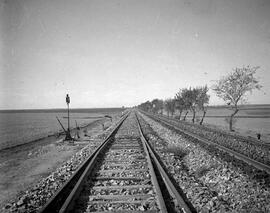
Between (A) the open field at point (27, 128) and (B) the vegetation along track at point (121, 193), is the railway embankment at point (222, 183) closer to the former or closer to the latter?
(B) the vegetation along track at point (121, 193)

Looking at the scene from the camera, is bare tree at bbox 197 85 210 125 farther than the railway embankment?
Yes

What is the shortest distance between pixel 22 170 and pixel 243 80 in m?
28.6

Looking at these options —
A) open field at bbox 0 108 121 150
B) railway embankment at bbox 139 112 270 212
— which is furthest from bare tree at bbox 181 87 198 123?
railway embankment at bbox 139 112 270 212

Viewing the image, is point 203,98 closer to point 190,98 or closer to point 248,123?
point 190,98

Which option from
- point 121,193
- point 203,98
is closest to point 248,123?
point 203,98

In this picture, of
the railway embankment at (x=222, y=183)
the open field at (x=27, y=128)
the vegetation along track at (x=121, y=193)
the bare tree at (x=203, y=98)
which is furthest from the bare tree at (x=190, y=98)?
→ the vegetation along track at (x=121, y=193)

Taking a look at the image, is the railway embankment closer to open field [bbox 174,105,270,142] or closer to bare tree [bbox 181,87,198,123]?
open field [bbox 174,105,270,142]

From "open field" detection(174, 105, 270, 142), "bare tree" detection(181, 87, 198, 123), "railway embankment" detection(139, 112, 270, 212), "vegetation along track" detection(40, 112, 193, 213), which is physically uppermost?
"bare tree" detection(181, 87, 198, 123)

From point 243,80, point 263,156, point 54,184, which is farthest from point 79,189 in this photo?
point 243,80

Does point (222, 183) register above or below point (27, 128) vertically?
above

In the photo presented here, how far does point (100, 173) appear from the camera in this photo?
6582 millimetres

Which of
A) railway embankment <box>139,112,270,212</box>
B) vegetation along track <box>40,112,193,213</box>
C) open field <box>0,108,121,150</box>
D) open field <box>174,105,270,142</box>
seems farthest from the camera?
open field <box>174,105,270,142</box>

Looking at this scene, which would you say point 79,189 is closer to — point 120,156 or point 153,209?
point 153,209

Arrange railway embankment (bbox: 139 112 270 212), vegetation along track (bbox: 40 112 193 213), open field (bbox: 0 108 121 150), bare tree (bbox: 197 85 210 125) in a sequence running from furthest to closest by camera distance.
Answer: bare tree (bbox: 197 85 210 125) → open field (bbox: 0 108 121 150) → railway embankment (bbox: 139 112 270 212) → vegetation along track (bbox: 40 112 193 213)
